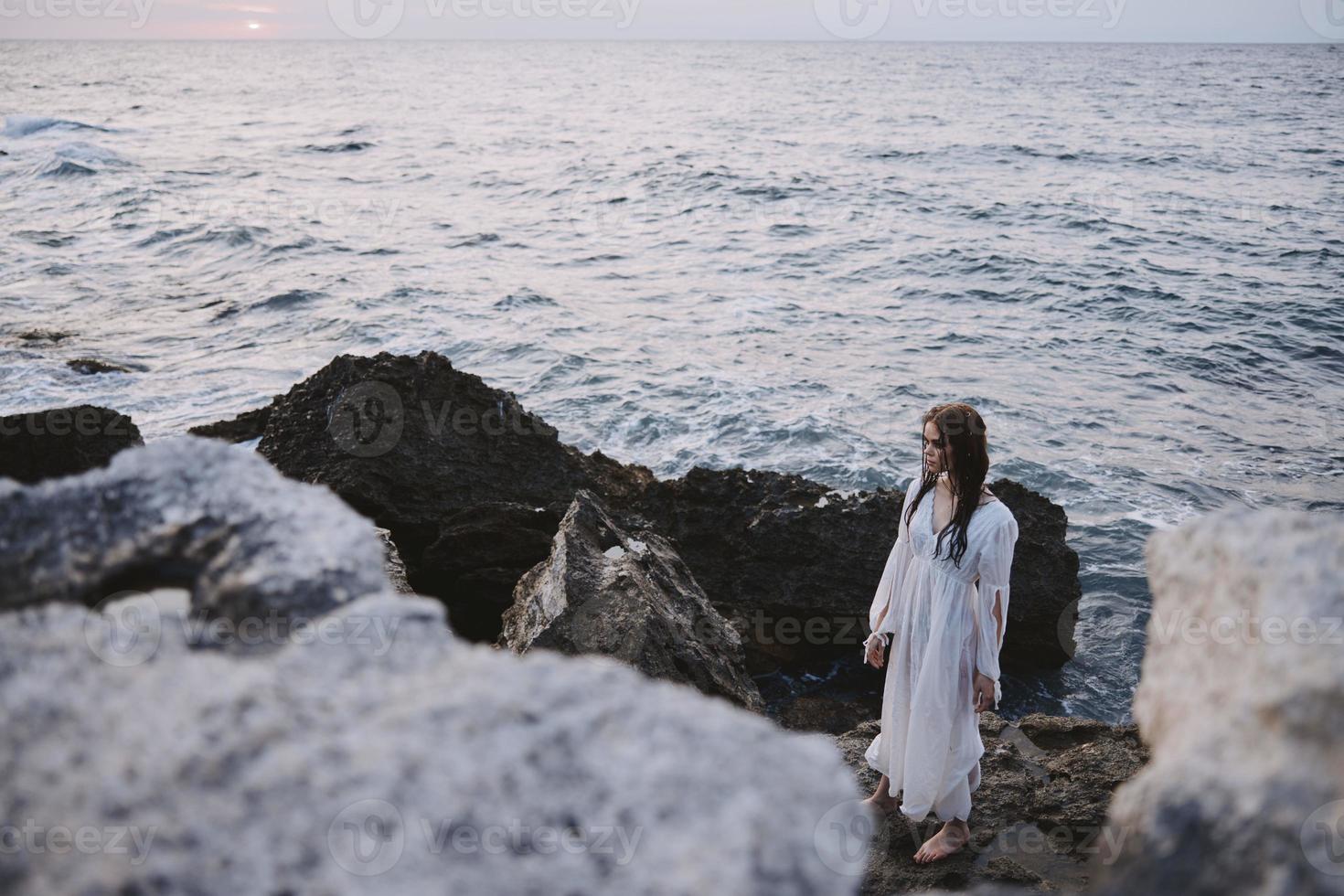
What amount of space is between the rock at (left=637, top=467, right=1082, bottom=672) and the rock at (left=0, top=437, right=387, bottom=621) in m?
5.27

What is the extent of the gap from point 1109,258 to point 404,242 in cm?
1606

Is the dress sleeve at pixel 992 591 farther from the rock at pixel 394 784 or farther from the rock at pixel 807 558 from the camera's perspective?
the rock at pixel 394 784

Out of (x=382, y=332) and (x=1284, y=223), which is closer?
(x=382, y=332)

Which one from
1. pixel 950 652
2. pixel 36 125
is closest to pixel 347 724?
pixel 950 652

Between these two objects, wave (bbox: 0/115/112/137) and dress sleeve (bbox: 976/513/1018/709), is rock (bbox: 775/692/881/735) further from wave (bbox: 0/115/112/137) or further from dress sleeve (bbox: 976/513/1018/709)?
wave (bbox: 0/115/112/137)

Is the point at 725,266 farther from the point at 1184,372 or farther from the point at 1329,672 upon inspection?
the point at 1329,672

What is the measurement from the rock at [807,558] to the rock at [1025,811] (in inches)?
55.7

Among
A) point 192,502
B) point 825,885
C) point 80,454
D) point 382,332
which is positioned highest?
point 192,502

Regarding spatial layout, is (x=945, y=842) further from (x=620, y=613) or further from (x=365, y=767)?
(x=365, y=767)

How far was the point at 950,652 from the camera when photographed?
443 centimetres

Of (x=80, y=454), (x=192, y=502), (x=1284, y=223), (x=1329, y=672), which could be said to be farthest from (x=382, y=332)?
(x=1284, y=223)

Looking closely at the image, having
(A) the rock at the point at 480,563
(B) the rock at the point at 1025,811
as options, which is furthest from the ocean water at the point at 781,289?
(A) the rock at the point at 480,563

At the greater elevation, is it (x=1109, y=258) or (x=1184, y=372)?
(x=1109, y=258)

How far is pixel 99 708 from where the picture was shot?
52.6 inches
